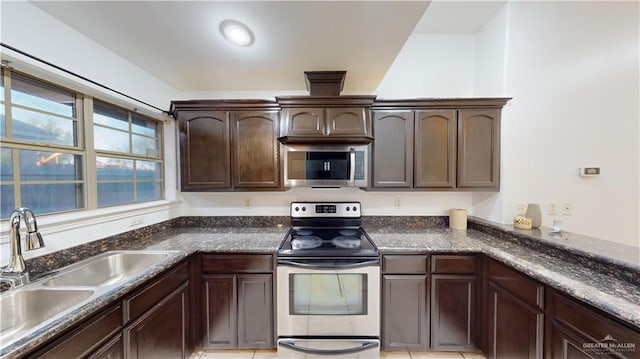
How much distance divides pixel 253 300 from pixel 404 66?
2837mm

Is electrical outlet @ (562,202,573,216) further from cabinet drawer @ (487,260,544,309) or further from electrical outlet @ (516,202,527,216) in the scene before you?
cabinet drawer @ (487,260,544,309)

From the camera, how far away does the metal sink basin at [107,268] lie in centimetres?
149

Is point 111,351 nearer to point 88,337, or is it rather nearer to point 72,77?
point 88,337

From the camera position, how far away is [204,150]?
2479 millimetres

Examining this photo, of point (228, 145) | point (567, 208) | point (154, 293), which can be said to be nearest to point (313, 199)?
point (228, 145)

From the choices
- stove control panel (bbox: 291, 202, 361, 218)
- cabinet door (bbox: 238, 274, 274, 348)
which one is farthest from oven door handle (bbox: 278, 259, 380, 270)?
stove control panel (bbox: 291, 202, 361, 218)

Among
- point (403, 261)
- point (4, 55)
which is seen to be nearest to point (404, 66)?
point (403, 261)

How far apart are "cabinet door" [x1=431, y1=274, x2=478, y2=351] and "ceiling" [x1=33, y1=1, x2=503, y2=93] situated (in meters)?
1.97

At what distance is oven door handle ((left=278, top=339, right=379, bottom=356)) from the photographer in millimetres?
1912

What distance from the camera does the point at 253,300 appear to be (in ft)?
6.65

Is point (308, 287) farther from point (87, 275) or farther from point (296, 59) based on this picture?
point (296, 59)

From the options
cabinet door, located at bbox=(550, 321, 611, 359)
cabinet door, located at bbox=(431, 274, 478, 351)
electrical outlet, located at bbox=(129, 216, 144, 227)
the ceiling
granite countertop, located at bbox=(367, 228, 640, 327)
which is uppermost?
the ceiling

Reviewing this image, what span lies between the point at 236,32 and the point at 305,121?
901 mm

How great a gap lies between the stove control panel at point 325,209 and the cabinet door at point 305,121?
800 millimetres
